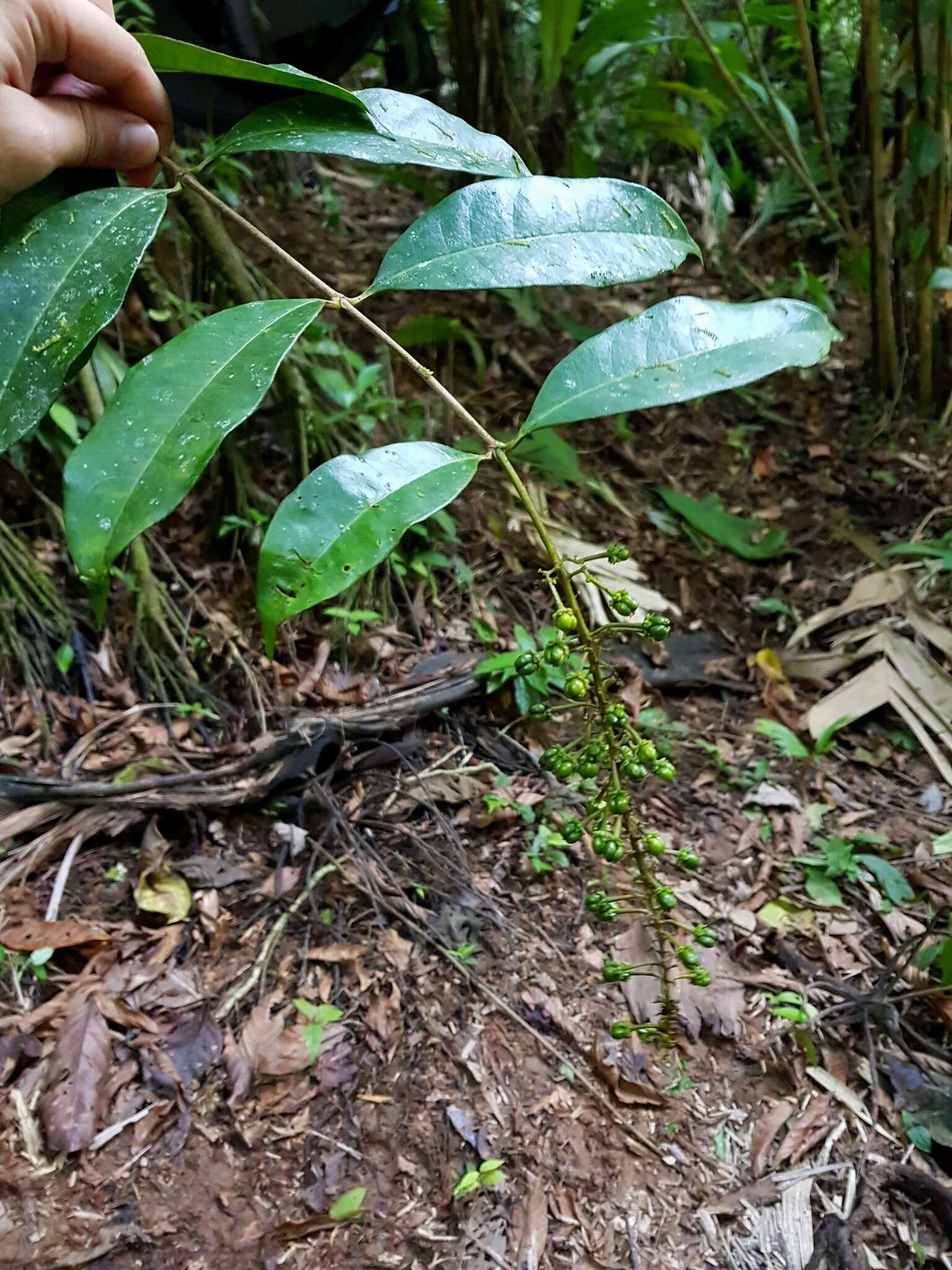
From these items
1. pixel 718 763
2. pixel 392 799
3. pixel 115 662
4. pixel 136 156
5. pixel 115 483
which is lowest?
pixel 718 763

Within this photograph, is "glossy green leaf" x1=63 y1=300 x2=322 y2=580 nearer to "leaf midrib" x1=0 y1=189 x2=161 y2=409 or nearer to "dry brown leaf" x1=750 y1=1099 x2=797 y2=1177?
"leaf midrib" x1=0 y1=189 x2=161 y2=409

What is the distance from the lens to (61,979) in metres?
1.23

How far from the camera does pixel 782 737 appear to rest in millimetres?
1735

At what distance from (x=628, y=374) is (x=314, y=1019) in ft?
3.54

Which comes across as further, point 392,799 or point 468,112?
point 468,112

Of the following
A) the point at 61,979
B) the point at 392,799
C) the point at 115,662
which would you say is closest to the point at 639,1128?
the point at 392,799

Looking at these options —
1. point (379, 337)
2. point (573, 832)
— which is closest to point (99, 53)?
point (379, 337)

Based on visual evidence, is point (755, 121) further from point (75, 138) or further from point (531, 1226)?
point (531, 1226)

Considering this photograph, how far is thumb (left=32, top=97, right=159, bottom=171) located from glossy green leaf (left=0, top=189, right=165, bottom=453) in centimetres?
A: 6

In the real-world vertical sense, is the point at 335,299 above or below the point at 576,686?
above

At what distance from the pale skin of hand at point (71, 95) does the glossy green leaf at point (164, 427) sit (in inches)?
9.0

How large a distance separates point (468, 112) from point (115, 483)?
2588 mm

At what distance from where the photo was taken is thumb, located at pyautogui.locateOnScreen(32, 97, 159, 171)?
723 millimetres

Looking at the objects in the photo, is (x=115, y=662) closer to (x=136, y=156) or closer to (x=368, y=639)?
(x=368, y=639)
